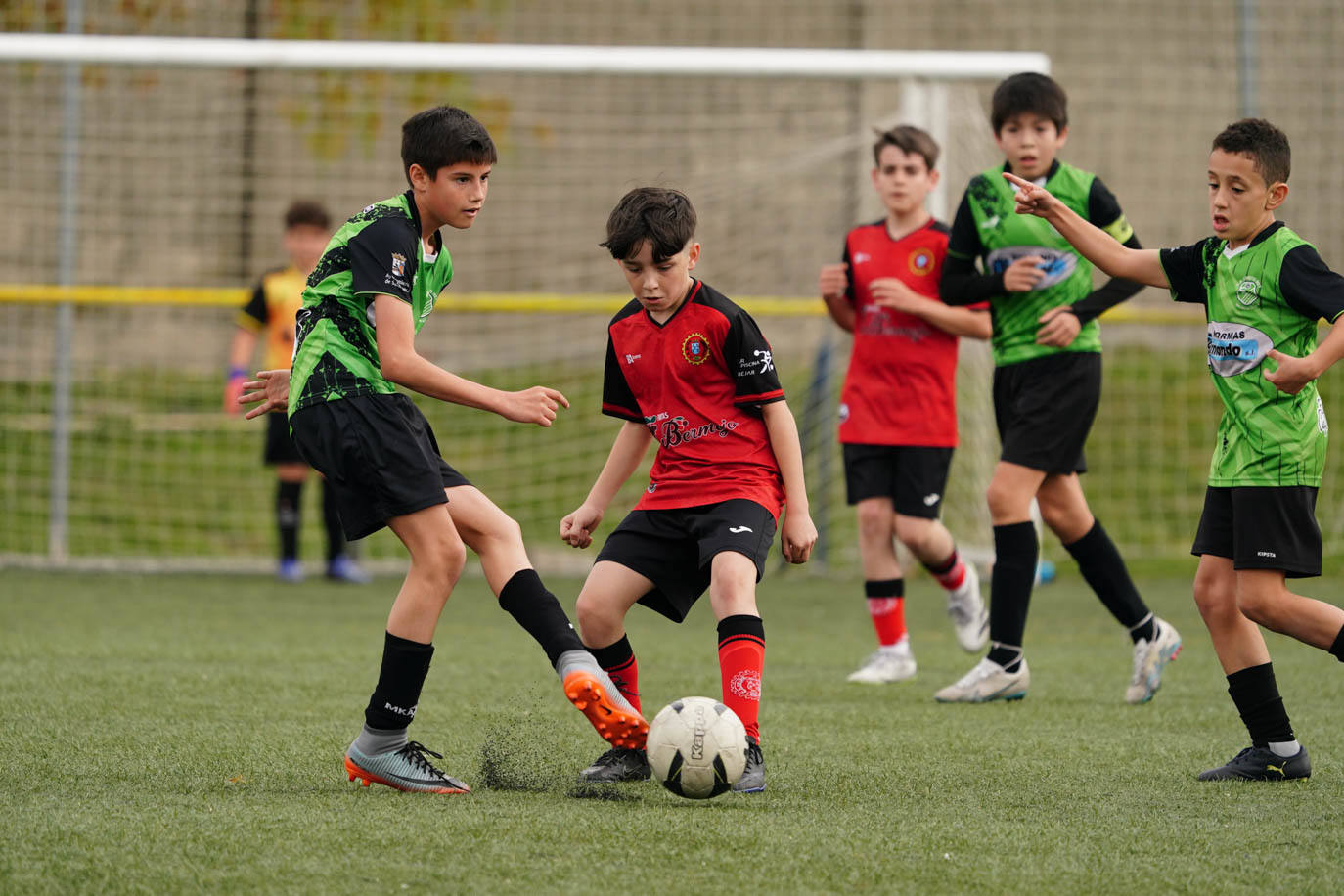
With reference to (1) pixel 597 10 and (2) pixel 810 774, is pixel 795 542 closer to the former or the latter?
(2) pixel 810 774

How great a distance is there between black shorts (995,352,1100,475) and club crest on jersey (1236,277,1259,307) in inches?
60.1

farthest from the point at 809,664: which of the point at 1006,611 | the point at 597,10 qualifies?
the point at 597,10

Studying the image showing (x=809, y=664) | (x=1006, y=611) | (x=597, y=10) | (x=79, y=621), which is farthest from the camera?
(x=597, y=10)

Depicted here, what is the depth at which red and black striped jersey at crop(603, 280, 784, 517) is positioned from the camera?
3.75m

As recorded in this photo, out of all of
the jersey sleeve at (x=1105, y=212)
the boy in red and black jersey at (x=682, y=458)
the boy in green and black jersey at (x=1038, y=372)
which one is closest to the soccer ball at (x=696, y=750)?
the boy in red and black jersey at (x=682, y=458)

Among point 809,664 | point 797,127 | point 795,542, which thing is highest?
point 797,127

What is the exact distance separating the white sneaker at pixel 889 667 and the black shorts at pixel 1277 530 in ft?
6.86

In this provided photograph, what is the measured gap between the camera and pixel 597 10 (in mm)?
13938

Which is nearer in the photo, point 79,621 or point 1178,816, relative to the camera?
point 1178,816

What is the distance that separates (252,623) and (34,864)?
439cm

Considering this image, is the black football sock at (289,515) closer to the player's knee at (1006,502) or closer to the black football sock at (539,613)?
the player's knee at (1006,502)

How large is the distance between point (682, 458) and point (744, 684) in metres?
0.63

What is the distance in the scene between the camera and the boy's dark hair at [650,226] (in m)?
3.58

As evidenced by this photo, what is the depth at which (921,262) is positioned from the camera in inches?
233
